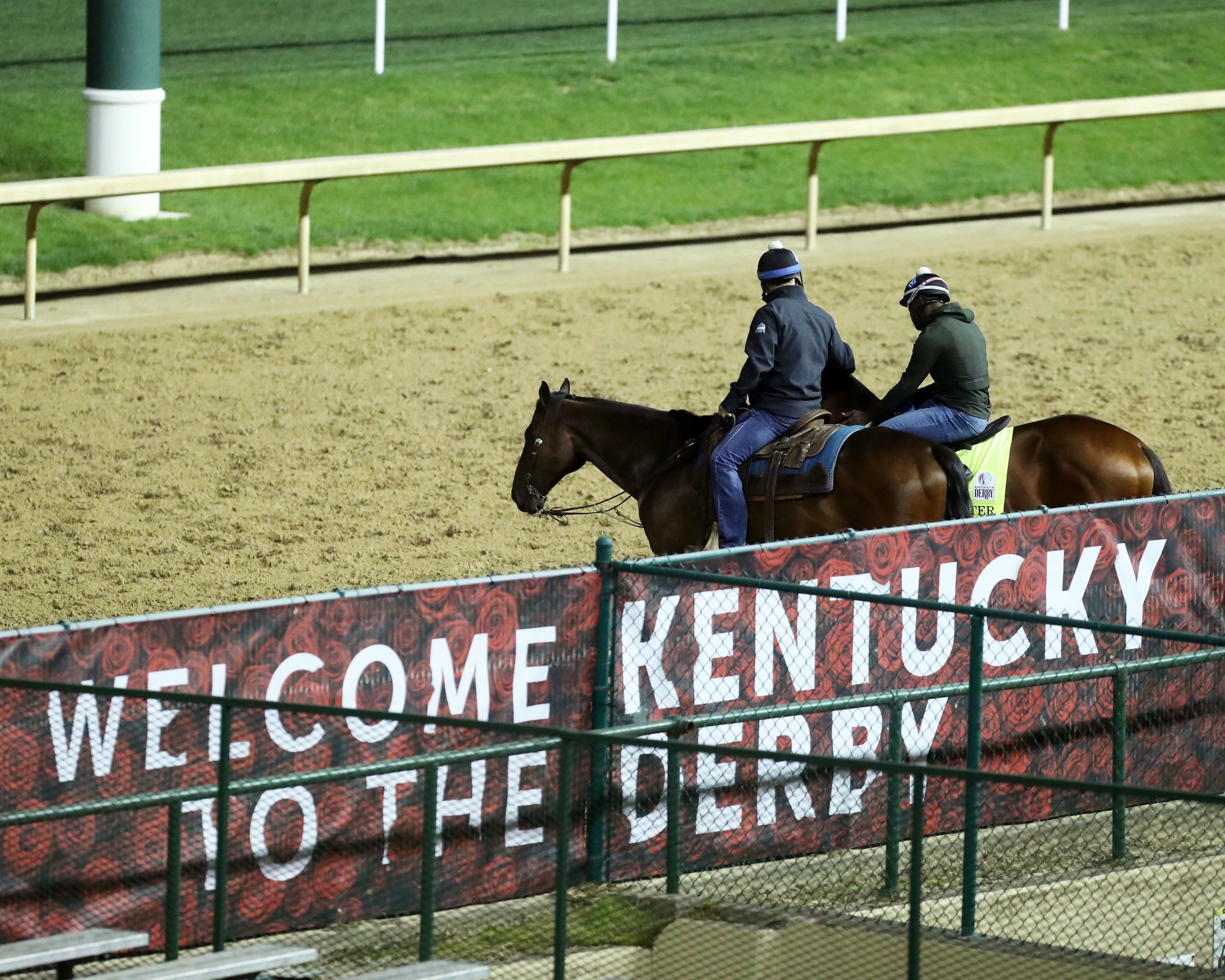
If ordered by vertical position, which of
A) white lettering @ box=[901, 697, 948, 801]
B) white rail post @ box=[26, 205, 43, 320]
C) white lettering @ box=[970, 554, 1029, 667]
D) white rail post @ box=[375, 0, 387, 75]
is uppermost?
white rail post @ box=[375, 0, 387, 75]

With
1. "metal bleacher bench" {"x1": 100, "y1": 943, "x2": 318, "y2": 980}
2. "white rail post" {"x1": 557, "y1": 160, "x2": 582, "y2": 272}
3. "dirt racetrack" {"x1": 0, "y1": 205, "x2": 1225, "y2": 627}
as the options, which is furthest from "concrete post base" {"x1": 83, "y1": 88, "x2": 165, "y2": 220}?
"metal bleacher bench" {"x1": 100, "y1": 943, "x2": 318, "y2": 980}

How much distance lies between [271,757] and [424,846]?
0.81 metres

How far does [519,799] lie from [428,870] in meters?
0.95

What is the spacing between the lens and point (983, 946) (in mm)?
7574

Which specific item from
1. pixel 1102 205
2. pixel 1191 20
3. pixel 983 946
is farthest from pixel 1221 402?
pixel 1191 20

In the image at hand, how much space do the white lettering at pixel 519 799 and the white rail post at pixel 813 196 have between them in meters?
11.7

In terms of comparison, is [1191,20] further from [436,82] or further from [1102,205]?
A: [436,82]

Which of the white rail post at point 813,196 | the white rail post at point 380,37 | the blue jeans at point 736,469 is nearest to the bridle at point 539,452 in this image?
the blue jeans at point 736,469

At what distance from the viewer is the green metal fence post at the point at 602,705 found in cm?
857

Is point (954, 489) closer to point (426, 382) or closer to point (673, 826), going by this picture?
point (673, 826)

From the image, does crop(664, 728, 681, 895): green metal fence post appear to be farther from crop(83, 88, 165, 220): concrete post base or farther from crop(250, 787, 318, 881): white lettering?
crop(83, 88, 165, 220): concrete post base

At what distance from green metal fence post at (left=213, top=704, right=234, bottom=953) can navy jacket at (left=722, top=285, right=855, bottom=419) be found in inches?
179

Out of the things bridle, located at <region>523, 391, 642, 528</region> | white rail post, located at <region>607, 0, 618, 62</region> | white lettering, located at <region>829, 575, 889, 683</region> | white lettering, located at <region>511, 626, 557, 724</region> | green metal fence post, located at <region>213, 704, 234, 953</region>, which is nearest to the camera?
green metal fence post, located at <region>213, 704, 234, 953</region>

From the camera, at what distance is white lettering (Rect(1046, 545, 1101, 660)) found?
9812 millimetres
